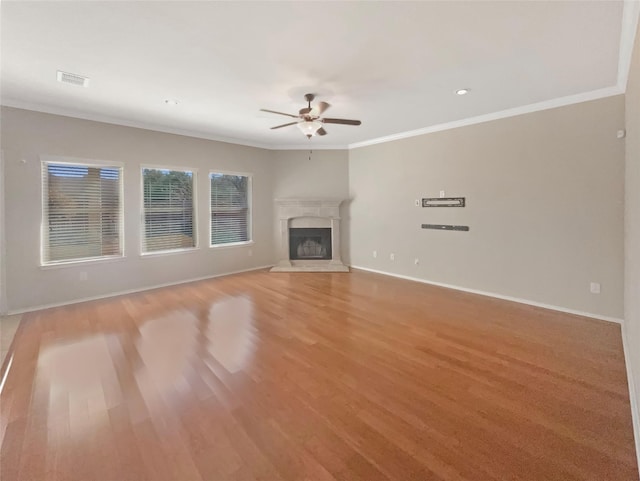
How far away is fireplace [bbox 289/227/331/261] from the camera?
22.4 ft

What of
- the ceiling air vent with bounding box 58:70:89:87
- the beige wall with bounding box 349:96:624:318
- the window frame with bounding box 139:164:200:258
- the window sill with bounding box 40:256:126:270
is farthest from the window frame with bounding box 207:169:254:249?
the beige wall with bounding box 349:96:624:318

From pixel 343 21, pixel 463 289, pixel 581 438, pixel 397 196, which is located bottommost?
pixel 581 438

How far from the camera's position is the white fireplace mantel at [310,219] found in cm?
662

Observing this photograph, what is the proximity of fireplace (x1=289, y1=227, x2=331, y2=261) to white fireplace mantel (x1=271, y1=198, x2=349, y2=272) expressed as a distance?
150 mm

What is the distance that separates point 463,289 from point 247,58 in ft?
15.4

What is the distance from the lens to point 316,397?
2109mm

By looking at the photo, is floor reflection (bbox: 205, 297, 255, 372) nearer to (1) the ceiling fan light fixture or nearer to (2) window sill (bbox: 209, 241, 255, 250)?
(2) window sill (bbox: 209, 241, 255, 250)

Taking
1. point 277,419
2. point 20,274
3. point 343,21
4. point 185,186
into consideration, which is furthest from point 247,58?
point 20,274

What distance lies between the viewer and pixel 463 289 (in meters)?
4.88

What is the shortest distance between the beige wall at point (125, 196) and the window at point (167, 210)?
0.16m

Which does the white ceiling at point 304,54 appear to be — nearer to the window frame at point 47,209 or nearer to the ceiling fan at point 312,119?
the ceiling fan at point 312,119

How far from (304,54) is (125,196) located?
3.92 m

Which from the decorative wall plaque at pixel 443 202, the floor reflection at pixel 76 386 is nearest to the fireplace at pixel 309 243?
the decorative wall plaque at pixel 443 202

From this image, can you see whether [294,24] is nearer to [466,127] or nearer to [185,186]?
[466,127]
